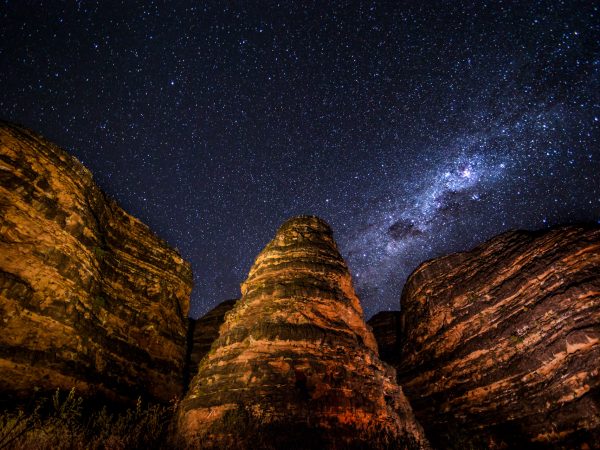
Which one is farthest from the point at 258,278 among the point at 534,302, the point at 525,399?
the point at 534,302

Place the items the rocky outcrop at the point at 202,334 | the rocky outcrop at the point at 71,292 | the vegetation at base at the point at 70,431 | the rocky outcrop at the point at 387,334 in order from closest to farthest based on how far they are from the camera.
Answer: the vegetation at base at the point at 70,431, the rocky outcrop at the point at 71,292, the rocky outcrop at the point at 202,334, the rocky outcrop at the point at 387,334

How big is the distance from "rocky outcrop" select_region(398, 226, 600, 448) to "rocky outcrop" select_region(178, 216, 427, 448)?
5477 millimetres

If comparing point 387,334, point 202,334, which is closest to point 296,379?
point 202,334

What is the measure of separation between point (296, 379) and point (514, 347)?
11.1 meters

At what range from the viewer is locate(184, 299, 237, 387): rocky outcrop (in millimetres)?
20083

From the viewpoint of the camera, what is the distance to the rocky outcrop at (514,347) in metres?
11.0

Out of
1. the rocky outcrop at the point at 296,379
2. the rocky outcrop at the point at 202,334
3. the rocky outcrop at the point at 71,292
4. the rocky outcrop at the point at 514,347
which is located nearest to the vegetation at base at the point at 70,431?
the rocky outcrop at the point at 296,379

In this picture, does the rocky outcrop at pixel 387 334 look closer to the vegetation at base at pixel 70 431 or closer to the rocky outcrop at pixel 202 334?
the rocky outcrop at pixel 202 334

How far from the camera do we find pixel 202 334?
23.6 meters

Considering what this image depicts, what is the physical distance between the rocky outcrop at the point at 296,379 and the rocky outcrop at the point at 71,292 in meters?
5.00

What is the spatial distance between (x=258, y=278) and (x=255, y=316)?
2208 millimetres

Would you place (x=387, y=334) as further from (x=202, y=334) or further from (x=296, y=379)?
(x=296, y=379)

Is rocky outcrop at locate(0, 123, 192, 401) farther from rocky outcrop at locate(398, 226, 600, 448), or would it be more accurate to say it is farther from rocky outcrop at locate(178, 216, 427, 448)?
rocky outcrop at locate(398, 226, 600, 448)

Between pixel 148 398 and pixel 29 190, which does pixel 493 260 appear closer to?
pixel 148 398
